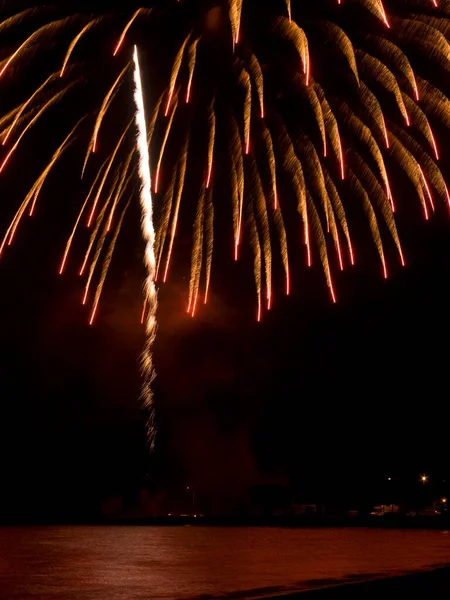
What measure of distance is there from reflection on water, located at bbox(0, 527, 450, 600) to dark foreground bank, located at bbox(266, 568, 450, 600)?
1503 mm

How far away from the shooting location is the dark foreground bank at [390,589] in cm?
812

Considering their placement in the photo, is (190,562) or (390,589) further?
(190,562)

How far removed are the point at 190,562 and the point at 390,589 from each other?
5.95 m

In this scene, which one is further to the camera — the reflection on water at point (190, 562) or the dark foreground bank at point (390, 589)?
the reflection on water at point (190, 562)

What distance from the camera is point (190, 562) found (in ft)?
47.8

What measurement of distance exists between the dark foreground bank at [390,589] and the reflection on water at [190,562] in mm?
1503

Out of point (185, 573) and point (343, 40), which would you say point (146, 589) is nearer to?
point (185, 573)

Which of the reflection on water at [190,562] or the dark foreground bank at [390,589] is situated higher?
the reflection on water at [190,562]

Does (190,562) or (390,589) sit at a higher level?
(190,562)

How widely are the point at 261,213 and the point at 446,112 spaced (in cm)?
323

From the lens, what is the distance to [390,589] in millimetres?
9164

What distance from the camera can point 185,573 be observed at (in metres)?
12.7

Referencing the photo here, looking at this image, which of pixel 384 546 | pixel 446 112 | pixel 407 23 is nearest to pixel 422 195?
pixel 446 112

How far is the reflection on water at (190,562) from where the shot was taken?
10.7 m
